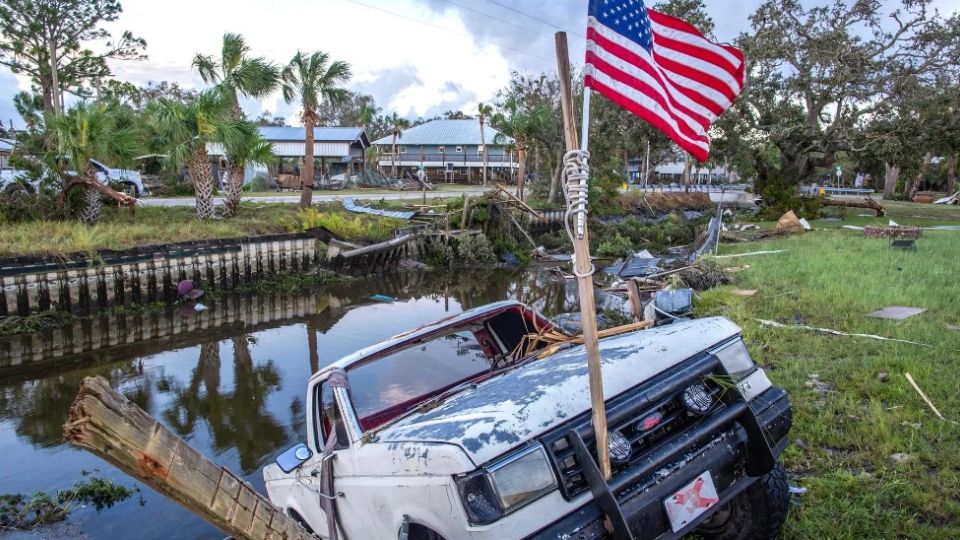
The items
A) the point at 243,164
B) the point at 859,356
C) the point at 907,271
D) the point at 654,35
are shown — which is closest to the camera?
the point at 654,35

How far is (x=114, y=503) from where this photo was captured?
240 inches

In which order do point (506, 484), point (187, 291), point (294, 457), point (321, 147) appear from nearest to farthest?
1. point (506, 484)
2. point (294, 457)
3. point (187, 291)
4. point (321, 147)

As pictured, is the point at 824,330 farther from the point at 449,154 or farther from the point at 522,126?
the point at 449,154

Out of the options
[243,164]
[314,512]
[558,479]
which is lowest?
[314,512]

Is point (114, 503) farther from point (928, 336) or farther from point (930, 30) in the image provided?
point (930, 30)

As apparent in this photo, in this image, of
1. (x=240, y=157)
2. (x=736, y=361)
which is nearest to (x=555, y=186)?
(x=240, y=157)

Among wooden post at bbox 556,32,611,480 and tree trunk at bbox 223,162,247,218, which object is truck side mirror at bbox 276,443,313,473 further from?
tree trunk at bbox 223,162,247,218

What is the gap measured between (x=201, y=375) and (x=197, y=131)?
10345mm

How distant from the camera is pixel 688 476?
2928 millimetres

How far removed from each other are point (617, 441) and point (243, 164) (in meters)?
18.6

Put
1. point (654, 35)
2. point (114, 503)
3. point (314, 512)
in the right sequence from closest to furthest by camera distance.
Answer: point (314, 512) < point (654, 35) < point (114, 503)

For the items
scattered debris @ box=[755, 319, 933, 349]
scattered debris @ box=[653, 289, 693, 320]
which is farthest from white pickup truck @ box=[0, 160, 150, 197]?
scattered debris @ box=[755, 319, 933, 349]

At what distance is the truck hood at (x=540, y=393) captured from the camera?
2654 mm

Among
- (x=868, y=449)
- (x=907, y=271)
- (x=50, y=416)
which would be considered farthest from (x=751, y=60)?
(x=50, y=416)
